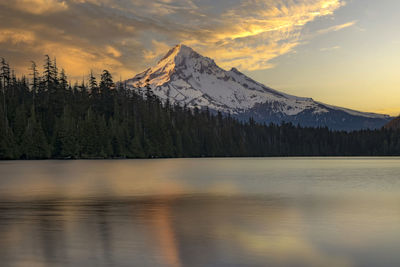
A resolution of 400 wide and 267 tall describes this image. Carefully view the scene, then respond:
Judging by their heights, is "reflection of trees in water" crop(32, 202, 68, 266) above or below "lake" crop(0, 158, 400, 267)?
above

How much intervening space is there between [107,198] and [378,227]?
23889 millimetres

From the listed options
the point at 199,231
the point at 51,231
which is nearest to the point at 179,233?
the point at 199,231

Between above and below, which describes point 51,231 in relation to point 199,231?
above

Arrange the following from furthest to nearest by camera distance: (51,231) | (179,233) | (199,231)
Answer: (51,231) < (199,231) < (179,233)

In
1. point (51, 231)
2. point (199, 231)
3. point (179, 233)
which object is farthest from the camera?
point (51, 231)

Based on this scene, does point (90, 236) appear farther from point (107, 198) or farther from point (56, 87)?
point (56, 87)

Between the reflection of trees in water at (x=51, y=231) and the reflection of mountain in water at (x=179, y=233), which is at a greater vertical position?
the reflection of trees in water at (x=51, y=231)

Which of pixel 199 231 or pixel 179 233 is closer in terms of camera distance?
pixel 179 233

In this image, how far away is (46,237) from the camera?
857 inches

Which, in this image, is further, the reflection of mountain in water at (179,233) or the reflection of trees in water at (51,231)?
the reflection of trees in water at (51,231)

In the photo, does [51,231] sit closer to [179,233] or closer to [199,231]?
[179,233]

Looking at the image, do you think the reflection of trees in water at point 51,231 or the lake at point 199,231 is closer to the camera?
the lake at point 199,231

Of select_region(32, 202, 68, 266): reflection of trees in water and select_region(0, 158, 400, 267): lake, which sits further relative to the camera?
select_region(32, 202, 68, 266): reflection of trees in water

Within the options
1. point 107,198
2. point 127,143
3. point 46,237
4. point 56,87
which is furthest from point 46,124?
point 46,237
